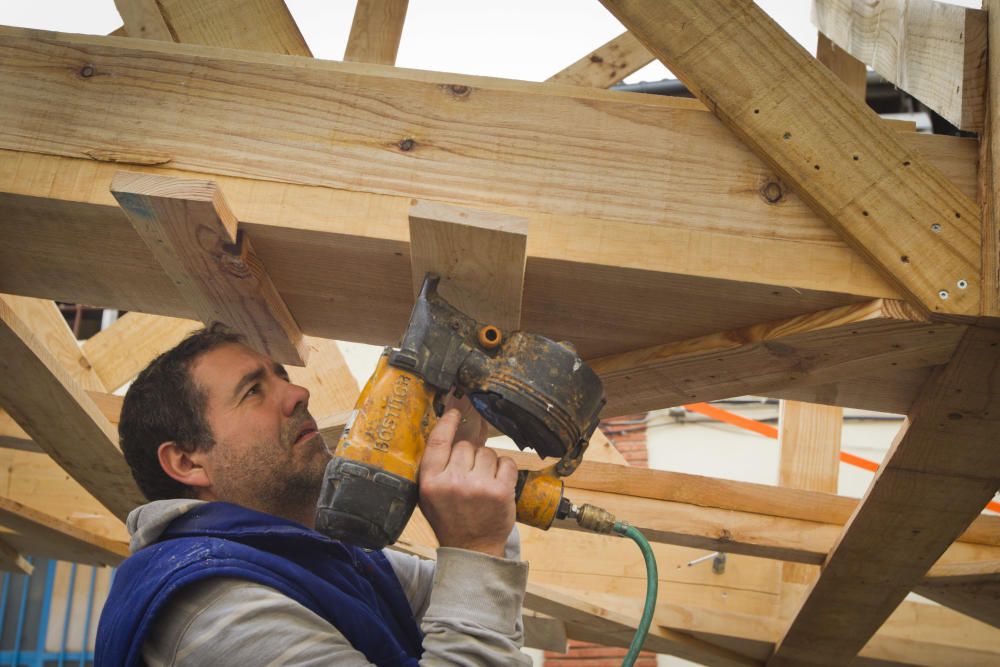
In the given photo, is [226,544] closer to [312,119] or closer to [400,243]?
[400,243]

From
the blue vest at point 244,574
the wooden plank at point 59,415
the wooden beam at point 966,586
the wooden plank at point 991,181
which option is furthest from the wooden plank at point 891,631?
the wooden plank at point 991,181

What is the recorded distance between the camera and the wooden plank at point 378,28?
2223 mm

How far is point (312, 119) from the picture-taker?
158 cm

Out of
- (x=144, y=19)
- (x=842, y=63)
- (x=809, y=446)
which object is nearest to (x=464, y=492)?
(x=144, y=19)

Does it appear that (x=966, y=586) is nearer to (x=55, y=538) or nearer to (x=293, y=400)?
(x=293, y=400)

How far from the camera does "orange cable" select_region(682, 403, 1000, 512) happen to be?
5879 millimetres

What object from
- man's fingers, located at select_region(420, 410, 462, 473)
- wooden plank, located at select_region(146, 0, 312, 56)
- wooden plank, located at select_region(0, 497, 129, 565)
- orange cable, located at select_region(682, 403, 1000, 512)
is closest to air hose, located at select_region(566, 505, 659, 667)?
man's fingers, located at select_region(420, 410, 462, 473)

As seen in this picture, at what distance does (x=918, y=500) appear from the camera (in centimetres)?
192

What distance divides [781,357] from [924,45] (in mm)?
585

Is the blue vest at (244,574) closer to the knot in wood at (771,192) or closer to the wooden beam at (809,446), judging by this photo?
the knot in wood at (771,192)

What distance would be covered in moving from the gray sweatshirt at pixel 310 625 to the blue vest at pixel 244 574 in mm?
29

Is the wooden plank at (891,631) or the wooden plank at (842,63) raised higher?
the wooden plank at (842,63)

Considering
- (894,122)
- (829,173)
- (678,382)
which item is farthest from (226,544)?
(894,122)

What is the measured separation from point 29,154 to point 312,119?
0.46m
